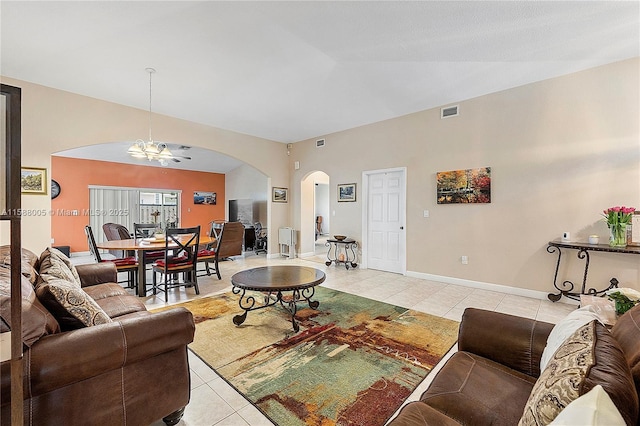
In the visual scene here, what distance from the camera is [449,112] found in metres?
4.62

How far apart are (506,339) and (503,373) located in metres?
0.19

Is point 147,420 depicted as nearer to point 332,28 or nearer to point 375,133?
point 332,28

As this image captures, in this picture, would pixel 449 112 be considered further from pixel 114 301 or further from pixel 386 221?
pixel 114 301

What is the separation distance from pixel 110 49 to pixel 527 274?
607cm

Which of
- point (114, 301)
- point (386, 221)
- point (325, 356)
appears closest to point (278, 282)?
point (325, 356)

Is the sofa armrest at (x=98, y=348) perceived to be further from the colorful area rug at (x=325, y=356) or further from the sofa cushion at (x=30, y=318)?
the colorful area rug at (x=325, y=356)

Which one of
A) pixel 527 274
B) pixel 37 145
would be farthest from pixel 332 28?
pixel 37 145

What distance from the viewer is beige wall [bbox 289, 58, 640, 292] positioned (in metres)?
3.37

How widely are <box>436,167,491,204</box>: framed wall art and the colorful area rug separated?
2198 mm

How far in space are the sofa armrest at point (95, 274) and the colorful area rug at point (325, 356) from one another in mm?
980

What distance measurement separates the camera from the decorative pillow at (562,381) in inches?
30.2

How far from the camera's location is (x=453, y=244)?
4.64 metres

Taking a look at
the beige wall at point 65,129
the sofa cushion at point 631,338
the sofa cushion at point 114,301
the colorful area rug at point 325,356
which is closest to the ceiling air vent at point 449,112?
the colorful area rug at point 325,356

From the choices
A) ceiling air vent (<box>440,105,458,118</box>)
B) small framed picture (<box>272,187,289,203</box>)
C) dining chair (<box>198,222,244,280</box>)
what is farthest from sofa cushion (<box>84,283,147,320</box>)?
ceiling air vent (<box>440,105,458,118</box>)
